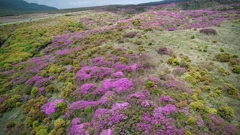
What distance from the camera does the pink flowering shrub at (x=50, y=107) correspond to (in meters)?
16.2

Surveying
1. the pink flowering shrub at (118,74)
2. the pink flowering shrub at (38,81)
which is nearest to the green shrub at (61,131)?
the pink flowering shrub at (118,74)

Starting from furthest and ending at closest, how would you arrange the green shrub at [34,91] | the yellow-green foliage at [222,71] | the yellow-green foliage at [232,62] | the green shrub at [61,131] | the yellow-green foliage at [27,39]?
the yellow-green foliage at [27,39]
the yellow-green foliage at [232,62]
the yellow-green foliage at [222,71]
the green shrub at [34,91]
the green shrub at [61,131]

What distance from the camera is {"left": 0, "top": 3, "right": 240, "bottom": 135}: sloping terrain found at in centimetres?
1299

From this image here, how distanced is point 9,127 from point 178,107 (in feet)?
66.1

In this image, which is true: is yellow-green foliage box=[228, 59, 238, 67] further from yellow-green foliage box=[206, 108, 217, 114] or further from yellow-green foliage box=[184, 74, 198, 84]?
yellow-green foliage box=[206, 108, 217, 114]

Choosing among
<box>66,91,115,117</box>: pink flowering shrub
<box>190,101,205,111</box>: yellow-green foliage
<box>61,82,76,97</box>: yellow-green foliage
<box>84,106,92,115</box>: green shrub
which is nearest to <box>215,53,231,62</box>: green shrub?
<box>190,101,205,111</box>: yellow-green foliage

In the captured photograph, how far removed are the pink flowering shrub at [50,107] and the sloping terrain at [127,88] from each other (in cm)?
14

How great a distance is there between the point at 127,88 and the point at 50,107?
1026 cm

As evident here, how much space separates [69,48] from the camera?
1334 inches

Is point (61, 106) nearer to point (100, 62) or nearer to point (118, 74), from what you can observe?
point (118, 74)

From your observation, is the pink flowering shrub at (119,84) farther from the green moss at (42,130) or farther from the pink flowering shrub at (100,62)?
the green moss at (42,130)

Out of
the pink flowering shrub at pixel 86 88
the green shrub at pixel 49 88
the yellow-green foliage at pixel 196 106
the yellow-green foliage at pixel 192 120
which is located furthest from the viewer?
the green shrub at pixel 49 88

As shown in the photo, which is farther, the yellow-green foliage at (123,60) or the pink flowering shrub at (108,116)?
the yellow-green foliage at (123,60)

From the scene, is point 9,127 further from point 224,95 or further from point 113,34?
point 113,34
